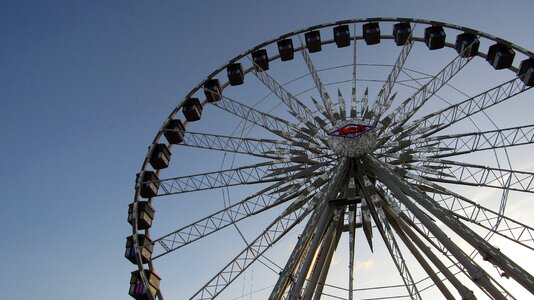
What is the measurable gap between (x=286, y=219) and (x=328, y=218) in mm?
1911

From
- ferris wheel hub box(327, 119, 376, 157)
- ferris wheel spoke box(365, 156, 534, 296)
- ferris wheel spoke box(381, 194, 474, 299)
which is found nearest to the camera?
ferris wheel spoke box(365, 156, 534, 296)

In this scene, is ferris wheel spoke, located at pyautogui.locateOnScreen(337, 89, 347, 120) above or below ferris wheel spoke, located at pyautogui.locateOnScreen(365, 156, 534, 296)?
above

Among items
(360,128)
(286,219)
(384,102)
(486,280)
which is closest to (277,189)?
(286,219)

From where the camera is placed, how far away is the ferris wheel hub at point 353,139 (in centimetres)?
1875

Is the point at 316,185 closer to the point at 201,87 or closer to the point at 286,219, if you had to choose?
the point at 286,219

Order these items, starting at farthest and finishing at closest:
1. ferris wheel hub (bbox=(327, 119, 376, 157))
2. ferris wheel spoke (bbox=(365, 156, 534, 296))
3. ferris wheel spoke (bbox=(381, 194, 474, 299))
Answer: ferris wheel hub (bbox=(327, 119, 376, 157)) → ferris wheel spoke (bbox=(381, 194, 474, 299)) → ferris wheel spoke (bbox=(365, 156, 534, 296))

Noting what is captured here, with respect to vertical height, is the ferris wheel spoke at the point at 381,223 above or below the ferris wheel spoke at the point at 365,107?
below

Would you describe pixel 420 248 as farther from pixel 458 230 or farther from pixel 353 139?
pixel 353 139

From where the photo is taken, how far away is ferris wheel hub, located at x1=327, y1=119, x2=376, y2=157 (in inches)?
738

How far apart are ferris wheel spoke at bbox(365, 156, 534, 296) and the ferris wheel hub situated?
774 millimetres

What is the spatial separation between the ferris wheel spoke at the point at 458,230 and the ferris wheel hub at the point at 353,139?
0.77 metres

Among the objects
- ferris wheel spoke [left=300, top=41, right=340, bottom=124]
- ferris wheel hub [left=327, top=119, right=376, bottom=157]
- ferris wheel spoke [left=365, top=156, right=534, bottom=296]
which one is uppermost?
ferris wheel spoke [left=300, top=41, right=340, bottom=124]

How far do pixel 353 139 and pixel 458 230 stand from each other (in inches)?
219

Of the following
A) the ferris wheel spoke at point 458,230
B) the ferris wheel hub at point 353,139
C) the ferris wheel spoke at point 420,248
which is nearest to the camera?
the ferris wheel spoke at point 458,230
